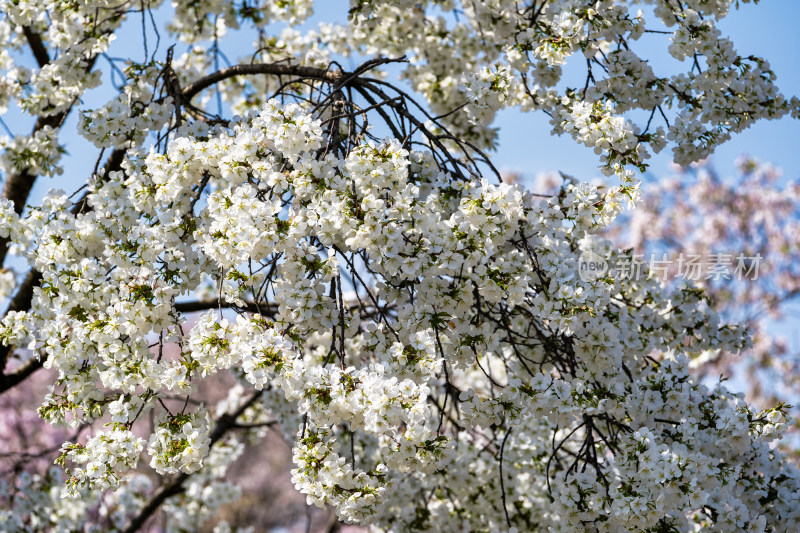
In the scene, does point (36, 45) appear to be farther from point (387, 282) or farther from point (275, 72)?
point (387, 282)

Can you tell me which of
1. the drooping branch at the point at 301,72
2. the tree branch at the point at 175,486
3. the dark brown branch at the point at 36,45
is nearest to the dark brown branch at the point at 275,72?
the drooping branch at the point at 301,72

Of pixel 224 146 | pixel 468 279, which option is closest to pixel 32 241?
pixel 224 146

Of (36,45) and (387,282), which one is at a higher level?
(36,45)

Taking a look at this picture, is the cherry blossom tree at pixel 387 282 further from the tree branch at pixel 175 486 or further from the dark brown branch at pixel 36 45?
the tree branch at pixel 175 486

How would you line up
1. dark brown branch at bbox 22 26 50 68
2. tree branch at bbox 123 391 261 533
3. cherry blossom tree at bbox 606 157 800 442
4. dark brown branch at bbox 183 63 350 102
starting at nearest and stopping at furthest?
dark brown branch at bbox 183 63 350 102 < dark brown branch at bbox 22 26 50 68 < tree branch at bbox 123 391 261 533 < cherry blossom tree at bbox 606 157 800 442

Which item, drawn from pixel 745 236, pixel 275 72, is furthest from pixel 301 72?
pixel 745 236

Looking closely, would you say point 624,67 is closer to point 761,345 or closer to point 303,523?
point 761,345

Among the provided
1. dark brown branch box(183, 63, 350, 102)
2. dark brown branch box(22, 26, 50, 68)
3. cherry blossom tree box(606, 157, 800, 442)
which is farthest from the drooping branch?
cherry blossom tree box(606, 157, 800, 442)

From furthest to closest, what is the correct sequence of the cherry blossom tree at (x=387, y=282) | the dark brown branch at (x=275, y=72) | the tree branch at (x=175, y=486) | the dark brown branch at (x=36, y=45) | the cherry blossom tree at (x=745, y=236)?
the cherry blossom tree at (x=745, y=236), the tree branch at (x=175, y=486), the dark brown branch at (x=36, y=45), the dark brown branch at (x=275, y=72), the cherry blossom tree at (x=387, y=282)

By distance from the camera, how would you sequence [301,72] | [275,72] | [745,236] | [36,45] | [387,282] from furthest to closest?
[745,236] < [36,45] < [275,72] < [301,72] < [387,282]

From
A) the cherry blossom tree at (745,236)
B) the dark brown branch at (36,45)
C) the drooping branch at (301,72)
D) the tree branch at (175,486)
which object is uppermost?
the cherry blossom tree at (745,236)

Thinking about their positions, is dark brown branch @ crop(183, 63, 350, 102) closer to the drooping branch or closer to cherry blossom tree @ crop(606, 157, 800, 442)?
the drooping branch

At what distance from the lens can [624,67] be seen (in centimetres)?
387

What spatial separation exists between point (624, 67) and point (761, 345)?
11132 millimetres
